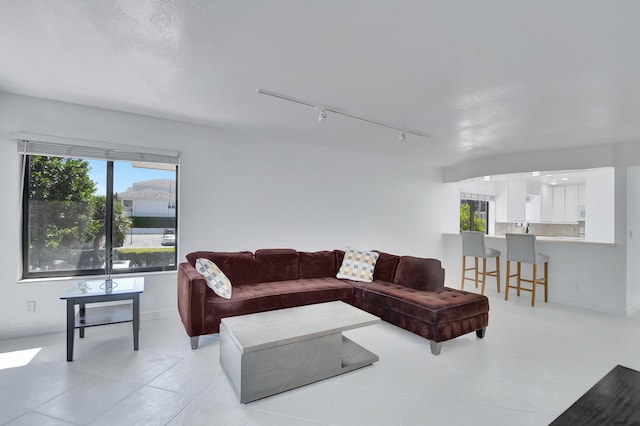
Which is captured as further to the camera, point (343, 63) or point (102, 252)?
point (102, 252)

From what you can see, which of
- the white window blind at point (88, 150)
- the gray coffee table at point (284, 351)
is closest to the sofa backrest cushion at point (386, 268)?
the gray coffee table at point (284, 351)

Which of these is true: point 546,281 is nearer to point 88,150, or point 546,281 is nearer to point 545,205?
point 545,205

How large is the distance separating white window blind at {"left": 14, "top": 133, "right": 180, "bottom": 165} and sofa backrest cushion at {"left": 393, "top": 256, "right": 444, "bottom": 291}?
125 inches

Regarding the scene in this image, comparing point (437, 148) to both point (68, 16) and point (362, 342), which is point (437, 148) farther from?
point (68, 16)

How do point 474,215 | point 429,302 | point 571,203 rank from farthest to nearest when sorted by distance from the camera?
1. point 474,215
2. point 571,203
3. point 429,302

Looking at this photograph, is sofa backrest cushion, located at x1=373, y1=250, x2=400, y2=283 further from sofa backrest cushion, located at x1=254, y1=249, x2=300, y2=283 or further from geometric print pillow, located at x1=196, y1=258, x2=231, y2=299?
geometric print pillow, located at x1=196, y1=258, x2=231, y2=299

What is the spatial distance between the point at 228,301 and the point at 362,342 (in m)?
1.41

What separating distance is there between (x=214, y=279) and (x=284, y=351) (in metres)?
1.23

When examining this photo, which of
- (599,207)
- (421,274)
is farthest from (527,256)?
(599,207)

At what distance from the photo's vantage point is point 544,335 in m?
3.26

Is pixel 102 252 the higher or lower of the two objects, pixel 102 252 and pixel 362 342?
the higher

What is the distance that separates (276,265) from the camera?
153 inches

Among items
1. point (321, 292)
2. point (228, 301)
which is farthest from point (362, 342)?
point (228, 301)

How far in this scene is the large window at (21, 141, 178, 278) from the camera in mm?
3150
